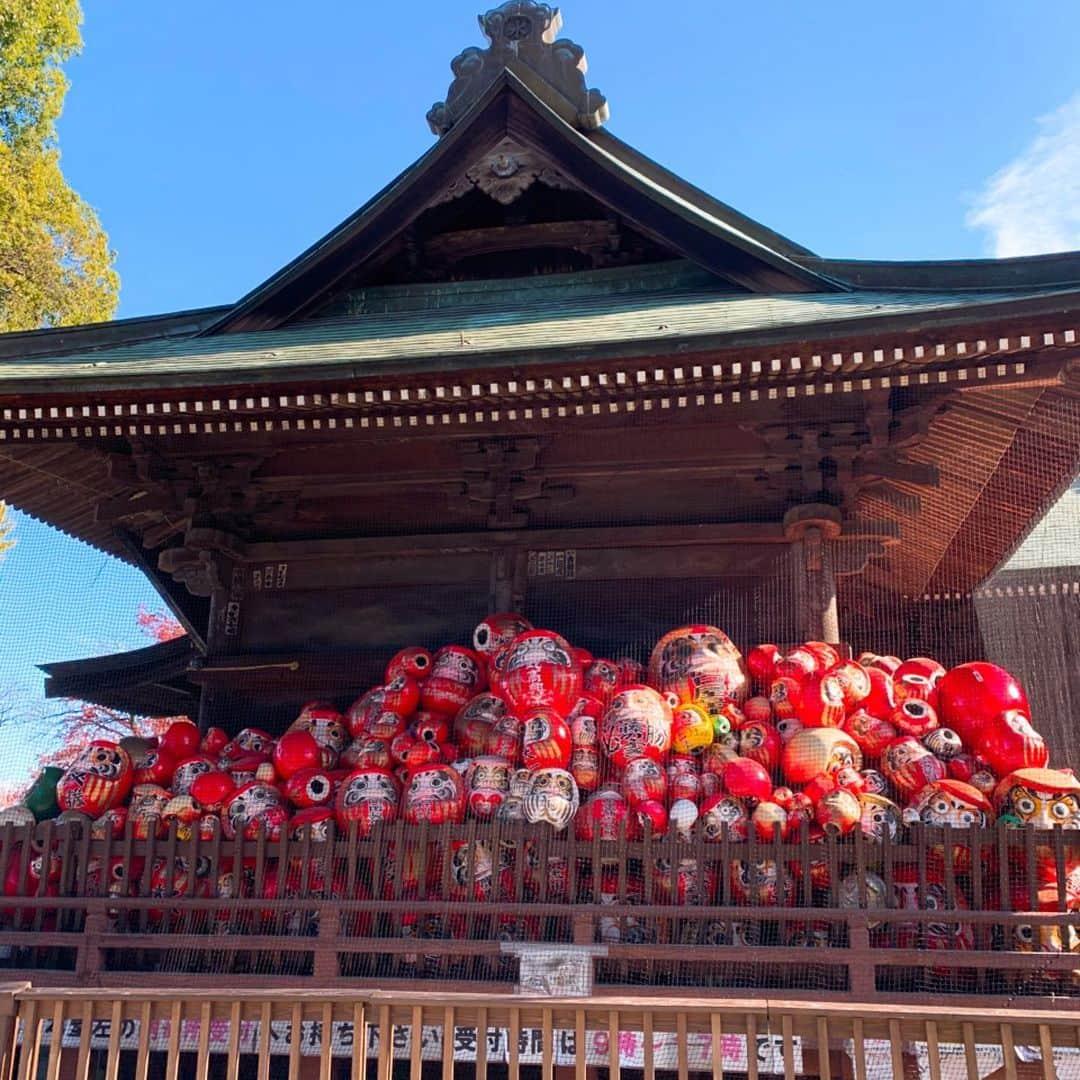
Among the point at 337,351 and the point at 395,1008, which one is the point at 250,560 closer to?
the point at 337,351

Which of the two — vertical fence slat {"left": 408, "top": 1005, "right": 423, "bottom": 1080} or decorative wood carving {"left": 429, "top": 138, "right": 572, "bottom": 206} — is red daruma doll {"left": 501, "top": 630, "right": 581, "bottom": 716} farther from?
decorative wood carving {"left": 429, "top": 138, "right": 572, "bottom": 206}

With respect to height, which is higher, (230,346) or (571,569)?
(230,346)

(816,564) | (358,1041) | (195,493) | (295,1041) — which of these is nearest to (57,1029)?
(295,1041)

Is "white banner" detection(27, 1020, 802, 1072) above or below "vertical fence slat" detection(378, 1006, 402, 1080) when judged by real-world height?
below

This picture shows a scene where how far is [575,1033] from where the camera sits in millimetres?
3787

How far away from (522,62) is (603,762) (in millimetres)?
5948

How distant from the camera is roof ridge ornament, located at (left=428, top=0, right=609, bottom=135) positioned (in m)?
8.03

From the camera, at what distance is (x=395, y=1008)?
387 centimetres

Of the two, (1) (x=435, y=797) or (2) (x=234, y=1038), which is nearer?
(2) (x=234, y=1038)

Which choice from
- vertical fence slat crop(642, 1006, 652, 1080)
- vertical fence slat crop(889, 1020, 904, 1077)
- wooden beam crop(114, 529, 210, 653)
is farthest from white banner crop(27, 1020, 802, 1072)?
wooden beam crop(114, 529, 210, 653)

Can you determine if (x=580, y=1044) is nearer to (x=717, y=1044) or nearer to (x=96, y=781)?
(x=717, y=1044)

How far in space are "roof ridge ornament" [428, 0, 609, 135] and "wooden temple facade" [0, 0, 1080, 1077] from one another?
0.11ft

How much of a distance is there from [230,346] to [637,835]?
14.7ft

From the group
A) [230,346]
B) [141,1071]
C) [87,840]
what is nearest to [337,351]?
[230,346]
